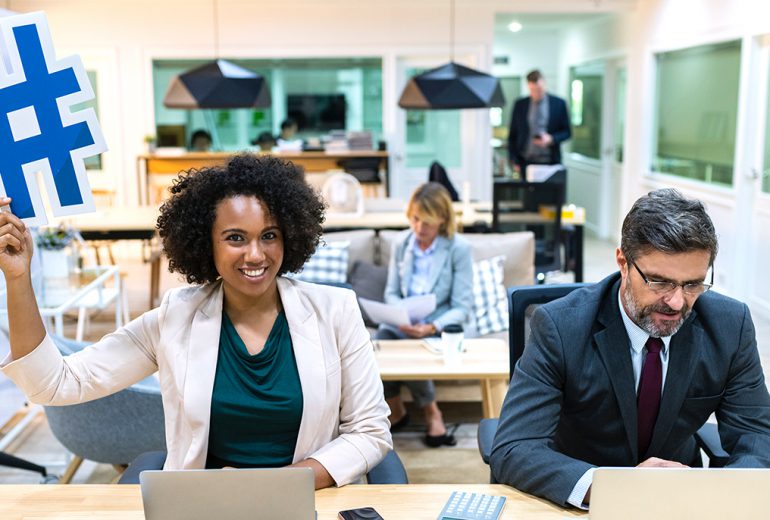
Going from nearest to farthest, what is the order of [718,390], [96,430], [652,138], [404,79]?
[718,390], [96,430], [652,138], [404,79]

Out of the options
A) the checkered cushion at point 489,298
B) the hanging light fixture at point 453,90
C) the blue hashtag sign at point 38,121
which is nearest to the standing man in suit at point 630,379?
the blue hashtag sign at point 38,121

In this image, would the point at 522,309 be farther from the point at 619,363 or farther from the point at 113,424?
the point at 113,424

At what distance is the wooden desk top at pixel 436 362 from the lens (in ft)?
10.8

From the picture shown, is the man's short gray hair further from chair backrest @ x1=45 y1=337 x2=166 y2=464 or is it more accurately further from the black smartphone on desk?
chair backrest @ x1=45 y1=337 x2=166 y2=464

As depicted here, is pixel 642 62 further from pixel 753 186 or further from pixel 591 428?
pixel 591 428

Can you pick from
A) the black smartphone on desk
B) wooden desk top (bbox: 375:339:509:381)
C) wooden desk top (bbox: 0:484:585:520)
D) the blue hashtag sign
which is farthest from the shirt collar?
wooden desk top (bbox: 375:339:509:381)

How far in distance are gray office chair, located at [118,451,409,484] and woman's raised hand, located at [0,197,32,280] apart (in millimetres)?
570

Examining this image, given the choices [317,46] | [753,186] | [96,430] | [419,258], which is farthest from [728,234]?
[96,430]

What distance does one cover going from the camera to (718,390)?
1886 millimetres

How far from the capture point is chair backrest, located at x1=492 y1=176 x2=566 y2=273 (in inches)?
229

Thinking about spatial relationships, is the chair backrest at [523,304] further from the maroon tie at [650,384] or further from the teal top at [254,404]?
the teal top at [254,404]

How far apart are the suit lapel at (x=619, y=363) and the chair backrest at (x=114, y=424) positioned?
5.20 ft

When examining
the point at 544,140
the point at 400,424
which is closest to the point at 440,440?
the point at 400,424

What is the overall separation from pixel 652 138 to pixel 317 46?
3587 millimetres
